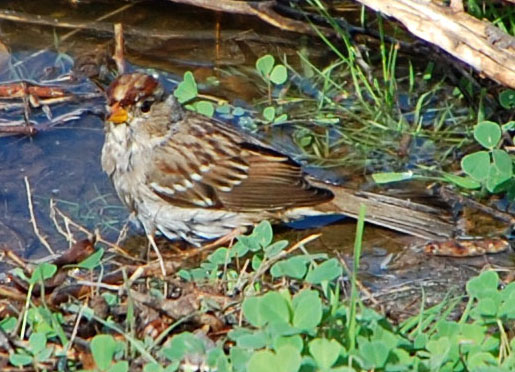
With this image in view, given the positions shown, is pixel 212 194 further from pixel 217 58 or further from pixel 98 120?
pixel 217 58

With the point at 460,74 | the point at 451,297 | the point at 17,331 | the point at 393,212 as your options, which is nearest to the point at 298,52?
the point at 460,74

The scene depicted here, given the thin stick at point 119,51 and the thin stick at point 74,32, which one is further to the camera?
the thin stick at point 74,32

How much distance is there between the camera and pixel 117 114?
659 cm

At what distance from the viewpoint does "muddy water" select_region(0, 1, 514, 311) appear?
20.7 ft

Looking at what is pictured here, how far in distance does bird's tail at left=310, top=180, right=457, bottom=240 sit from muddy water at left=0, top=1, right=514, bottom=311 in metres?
0.09

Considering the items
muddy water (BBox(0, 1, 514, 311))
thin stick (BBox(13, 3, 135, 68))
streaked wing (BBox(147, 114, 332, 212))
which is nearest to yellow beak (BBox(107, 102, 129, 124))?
streaked wing (BBox(147, 114, 332, 212))

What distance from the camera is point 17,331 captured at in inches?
194

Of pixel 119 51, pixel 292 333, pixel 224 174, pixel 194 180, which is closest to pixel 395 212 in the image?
pixel 224 174

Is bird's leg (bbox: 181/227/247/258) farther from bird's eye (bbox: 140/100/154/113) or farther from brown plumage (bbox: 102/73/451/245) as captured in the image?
bird's eye (bbox: 140/100/154/113)

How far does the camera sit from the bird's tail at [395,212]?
6508 millimetres

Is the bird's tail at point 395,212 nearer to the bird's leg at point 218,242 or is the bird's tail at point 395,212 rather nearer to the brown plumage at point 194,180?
the brown plumage at point 194,180

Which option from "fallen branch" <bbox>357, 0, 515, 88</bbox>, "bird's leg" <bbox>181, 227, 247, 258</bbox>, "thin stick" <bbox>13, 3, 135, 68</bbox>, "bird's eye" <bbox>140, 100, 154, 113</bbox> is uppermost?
"fallen branch" <bbox>357, 0, 515, 88</bbox>

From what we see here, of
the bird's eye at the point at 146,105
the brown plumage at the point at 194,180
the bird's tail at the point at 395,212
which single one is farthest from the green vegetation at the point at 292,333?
the bird's eye at the point at 146,105

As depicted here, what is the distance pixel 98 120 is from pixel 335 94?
1.40 meters
